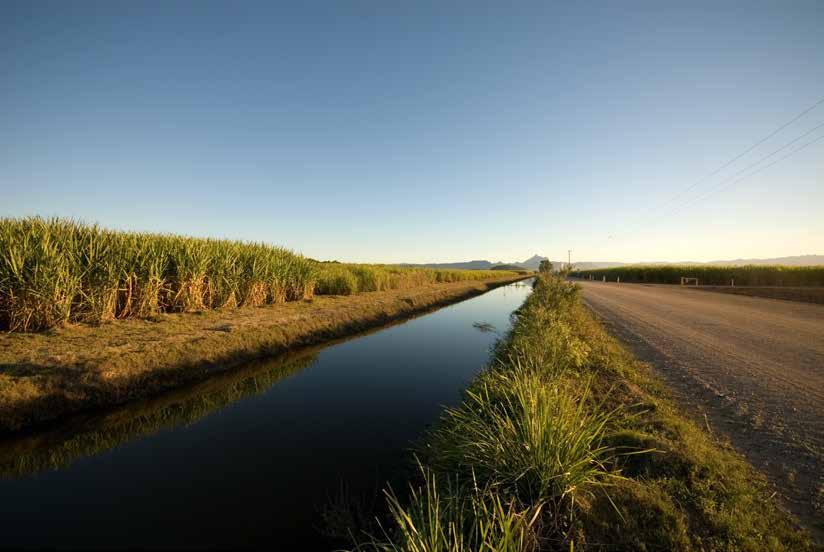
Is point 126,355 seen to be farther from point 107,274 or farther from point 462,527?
point 462,527

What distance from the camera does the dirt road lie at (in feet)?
12.5

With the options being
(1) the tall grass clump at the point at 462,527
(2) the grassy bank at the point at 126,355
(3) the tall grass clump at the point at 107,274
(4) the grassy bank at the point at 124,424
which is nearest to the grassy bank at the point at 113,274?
(3) the tall grass clump at the point at 107,274

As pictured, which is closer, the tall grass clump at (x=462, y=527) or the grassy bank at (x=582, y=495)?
the tall grass clump at (x=462, y=527)

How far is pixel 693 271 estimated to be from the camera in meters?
49.6

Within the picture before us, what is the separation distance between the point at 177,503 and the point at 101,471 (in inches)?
67.3

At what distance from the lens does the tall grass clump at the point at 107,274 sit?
27.1 ft

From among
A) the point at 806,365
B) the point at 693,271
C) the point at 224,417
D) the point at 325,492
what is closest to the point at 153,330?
the point at 224,417

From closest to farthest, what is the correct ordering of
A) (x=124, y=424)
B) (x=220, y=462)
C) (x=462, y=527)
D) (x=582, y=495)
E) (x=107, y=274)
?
1. (x=462, y=527)
2. (x=582, y=495)
3. (x=220, y=462)
4. (x=124, y=424)
5. (x=107, y=274)

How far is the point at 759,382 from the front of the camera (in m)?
6.37

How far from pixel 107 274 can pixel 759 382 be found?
1592 centimetres

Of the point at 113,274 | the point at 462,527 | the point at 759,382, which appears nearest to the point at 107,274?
the point at 113,274

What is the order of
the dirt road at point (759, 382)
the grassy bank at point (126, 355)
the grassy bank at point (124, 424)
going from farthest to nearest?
the grassy bank at point (126, 355) → the grassy bank at point (124, 424) → the dirt road at point (759, 382)

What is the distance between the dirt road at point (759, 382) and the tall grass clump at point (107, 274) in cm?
1401

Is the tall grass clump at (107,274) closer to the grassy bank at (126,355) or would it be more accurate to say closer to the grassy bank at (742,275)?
the grassy bank at (126,355)
